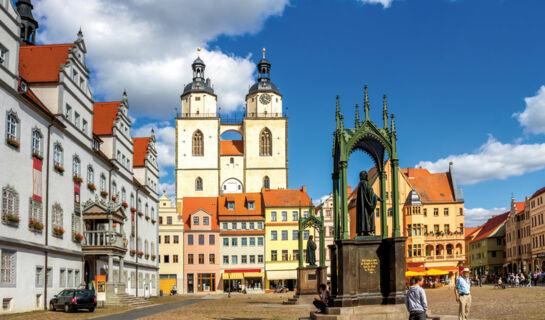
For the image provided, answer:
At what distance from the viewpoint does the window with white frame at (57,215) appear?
34.7 metres

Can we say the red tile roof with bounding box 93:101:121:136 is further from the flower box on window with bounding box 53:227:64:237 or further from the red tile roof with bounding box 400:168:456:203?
the red tile roof with bounding box 400:168:456:203

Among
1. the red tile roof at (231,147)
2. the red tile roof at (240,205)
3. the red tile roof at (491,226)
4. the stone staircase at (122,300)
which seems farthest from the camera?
the red tile roof at (491,226)

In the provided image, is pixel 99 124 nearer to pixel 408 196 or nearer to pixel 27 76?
pixel 27 76

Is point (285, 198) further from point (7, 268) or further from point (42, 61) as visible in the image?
point (7, 268)

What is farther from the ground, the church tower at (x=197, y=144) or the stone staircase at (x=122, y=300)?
the church tower at (x=197, y=144)

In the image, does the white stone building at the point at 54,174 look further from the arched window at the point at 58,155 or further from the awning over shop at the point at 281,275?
the awning over shop at the point at 281,275

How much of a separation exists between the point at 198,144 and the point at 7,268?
77.1m

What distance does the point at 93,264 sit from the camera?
42125mm

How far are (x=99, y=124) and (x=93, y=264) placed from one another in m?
12.4

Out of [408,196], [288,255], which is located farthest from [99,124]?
[408,196]

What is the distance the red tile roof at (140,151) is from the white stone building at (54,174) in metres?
7.70

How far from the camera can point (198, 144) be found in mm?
105438

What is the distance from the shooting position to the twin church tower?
103 metres

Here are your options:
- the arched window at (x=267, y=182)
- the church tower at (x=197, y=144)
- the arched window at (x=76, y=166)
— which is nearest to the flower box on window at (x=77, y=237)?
the arched window at (x=76, y=166)
